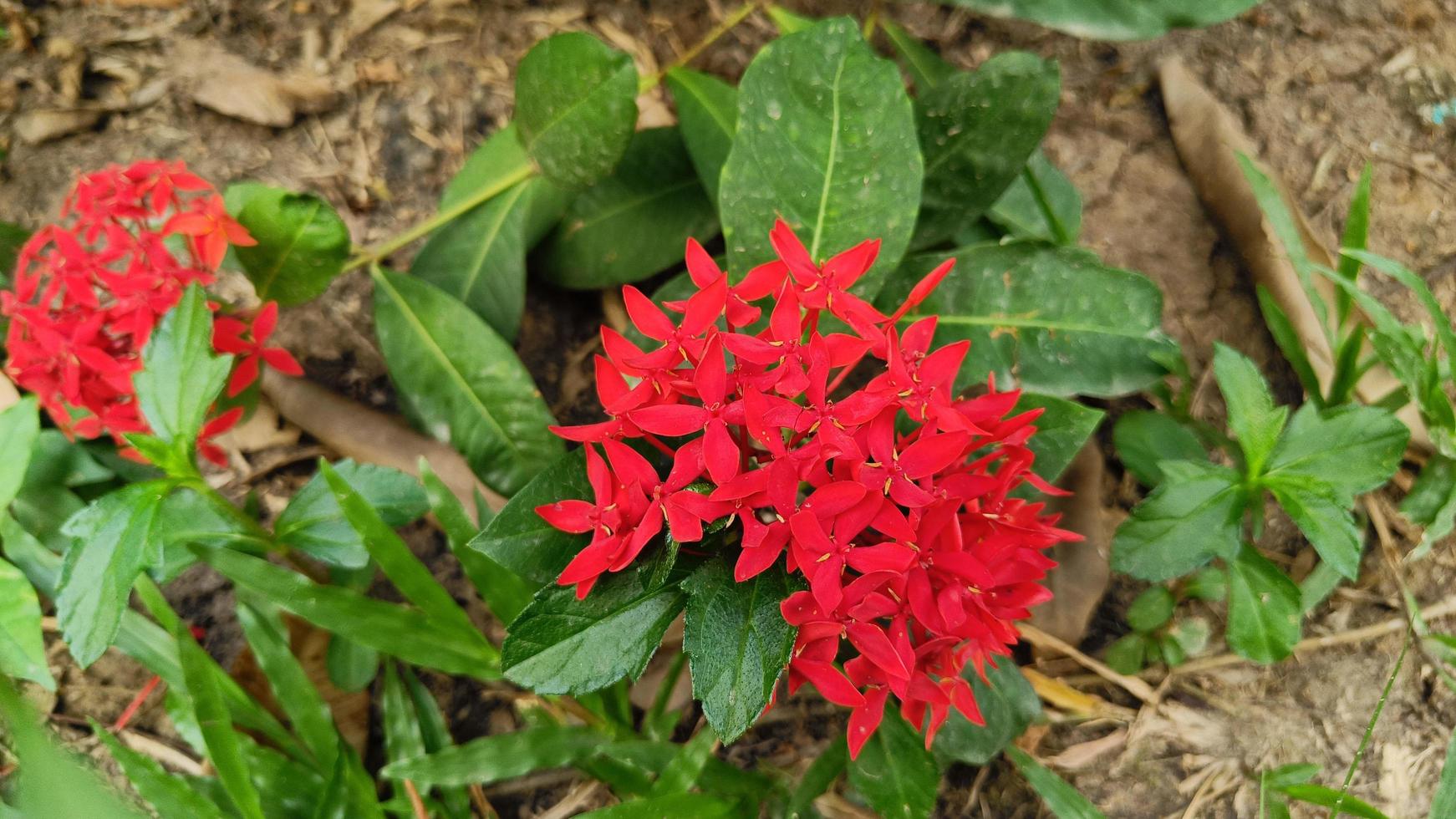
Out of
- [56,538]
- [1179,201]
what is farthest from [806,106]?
[56,538]

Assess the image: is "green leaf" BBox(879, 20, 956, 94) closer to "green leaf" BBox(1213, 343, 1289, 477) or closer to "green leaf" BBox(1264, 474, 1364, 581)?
"green leaf" BBox(1213, 343, 1289, 477)

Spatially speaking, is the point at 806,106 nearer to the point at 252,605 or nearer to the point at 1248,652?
the point at 1248,652

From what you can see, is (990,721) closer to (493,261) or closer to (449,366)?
(449,366)

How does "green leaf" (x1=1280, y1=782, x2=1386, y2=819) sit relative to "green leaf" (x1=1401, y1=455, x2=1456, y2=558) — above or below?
below

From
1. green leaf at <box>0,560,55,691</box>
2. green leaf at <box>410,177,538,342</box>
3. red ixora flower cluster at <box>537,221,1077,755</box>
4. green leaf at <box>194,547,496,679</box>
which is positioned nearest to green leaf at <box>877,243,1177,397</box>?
red ixora flower cluster at <box>537,221,1077,755</box>

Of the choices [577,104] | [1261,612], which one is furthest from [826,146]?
[1261,612]

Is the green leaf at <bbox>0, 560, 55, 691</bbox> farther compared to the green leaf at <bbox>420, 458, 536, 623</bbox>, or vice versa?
the green leaf at <bbox>420, 458, 536, 623</bbox>

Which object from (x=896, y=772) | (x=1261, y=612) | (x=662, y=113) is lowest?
(x=896, y=772)
